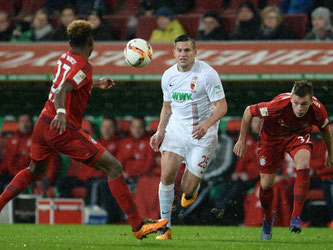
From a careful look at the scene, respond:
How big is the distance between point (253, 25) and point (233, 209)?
2.95 meters

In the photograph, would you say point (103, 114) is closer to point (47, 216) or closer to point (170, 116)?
point (47, 216)

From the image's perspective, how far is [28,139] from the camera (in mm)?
12766

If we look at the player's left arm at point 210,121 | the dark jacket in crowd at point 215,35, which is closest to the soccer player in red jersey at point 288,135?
the player's left arm at point 210,121

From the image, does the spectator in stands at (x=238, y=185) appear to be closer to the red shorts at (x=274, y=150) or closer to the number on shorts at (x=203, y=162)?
the red shorts at (x=274, y=150)

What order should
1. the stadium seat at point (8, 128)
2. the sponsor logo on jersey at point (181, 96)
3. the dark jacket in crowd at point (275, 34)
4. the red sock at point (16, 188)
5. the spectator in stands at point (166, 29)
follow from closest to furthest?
1. the red sock at point (16, 188)
2. the sponsor logo on jersey at point (181, 96)
3. the dark jacket in crowd at point (275, 34)
4. the spectator in stands at point (166, 29)
5. the stadium seat at point (8, 128)

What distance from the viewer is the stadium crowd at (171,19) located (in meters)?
12.0

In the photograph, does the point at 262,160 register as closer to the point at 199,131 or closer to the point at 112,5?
the point at 199,131

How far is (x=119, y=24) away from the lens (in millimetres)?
13055

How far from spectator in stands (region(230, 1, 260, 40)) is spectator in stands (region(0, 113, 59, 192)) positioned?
369 centimetres

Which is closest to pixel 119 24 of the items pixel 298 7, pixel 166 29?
pixel 166 29

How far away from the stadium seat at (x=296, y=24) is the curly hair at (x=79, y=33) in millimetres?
5878

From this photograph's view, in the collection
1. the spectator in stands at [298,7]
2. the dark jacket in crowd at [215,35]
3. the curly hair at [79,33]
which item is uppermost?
the curly hair at [79,33]

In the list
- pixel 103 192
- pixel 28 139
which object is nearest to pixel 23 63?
pixel 28 139

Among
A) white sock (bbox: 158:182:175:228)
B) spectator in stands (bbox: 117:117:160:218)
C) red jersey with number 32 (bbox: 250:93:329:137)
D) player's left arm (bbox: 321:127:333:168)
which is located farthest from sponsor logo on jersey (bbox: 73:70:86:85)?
spectator in stands (bbox: 117:117:160:218)
